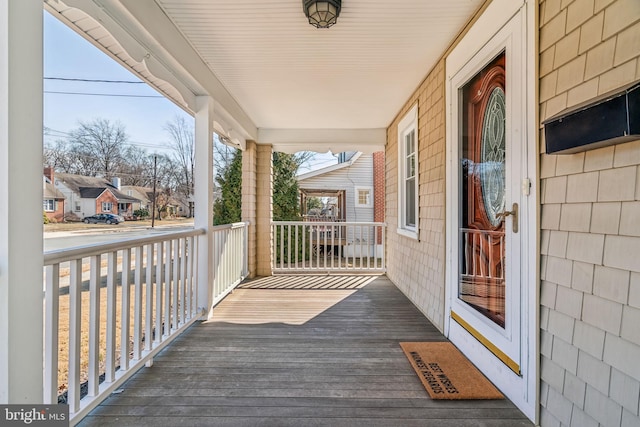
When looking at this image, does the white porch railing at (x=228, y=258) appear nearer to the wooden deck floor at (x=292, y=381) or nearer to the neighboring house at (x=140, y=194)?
the wooden deck floor at (x=292, y=381)

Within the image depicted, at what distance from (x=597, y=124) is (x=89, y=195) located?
2.31m

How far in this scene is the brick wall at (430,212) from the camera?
116 inches

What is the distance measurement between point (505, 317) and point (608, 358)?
70 cm

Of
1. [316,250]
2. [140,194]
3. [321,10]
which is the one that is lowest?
[316,250]

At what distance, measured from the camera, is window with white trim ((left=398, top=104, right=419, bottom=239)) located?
4.12 metres

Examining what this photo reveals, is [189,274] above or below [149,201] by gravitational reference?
below

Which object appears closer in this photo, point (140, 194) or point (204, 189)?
point (140, 194)

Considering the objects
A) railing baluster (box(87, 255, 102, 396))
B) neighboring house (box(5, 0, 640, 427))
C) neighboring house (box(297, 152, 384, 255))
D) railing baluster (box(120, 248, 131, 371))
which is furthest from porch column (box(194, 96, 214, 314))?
neighboring house (box(297, 152, 384, 255))

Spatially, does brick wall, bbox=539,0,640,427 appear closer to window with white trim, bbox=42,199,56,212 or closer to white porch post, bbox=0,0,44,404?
white porch post, bbox=0,0,44,404

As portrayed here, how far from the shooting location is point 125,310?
79.6 inches

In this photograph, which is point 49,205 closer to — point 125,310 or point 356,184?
point 125,310

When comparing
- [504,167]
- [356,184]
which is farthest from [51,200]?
[356,184]

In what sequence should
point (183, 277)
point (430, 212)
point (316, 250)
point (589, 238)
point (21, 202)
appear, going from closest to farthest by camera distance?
1. point (21, 202)
2. point (589, 238)
3. point (183, 277)
4. point (430, 212)
5. point (316, 250)

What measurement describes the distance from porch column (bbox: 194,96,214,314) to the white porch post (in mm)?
1854
